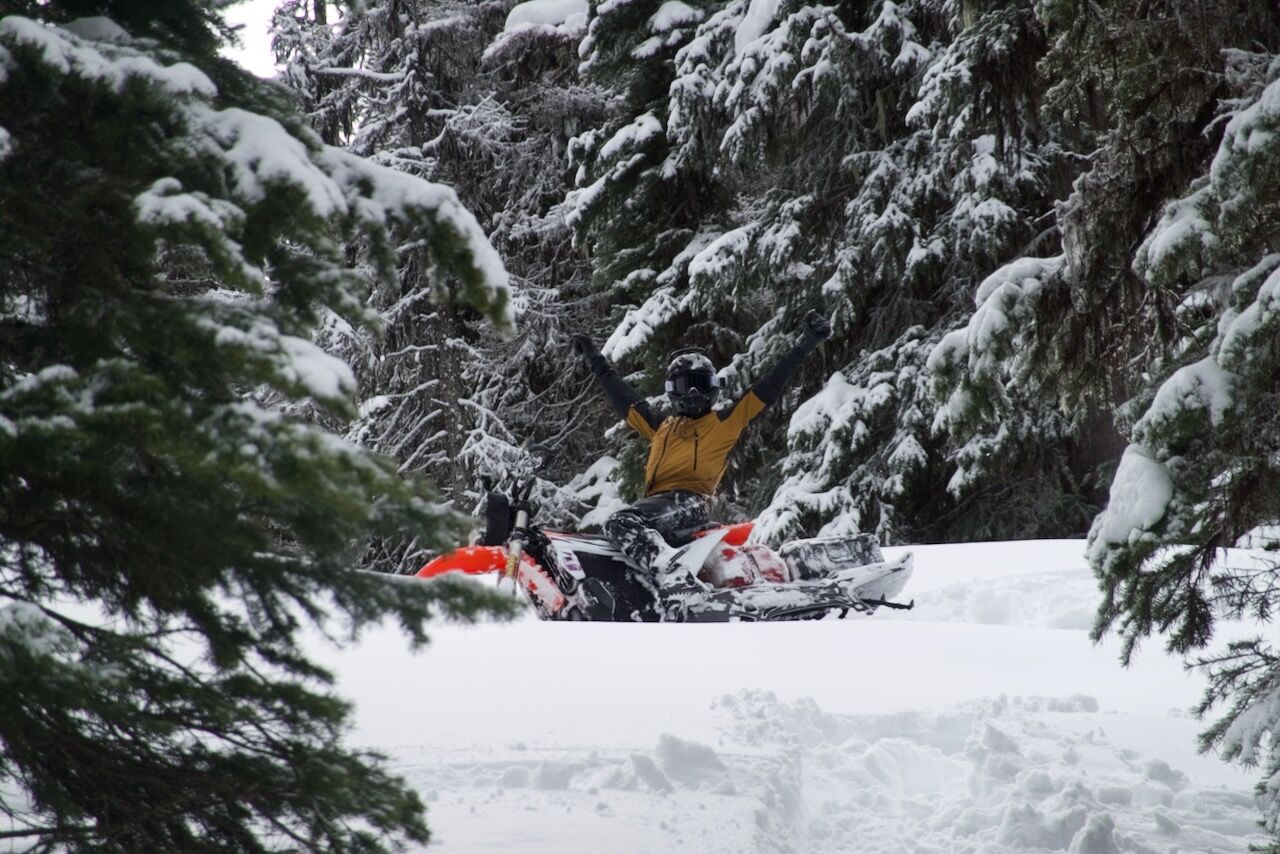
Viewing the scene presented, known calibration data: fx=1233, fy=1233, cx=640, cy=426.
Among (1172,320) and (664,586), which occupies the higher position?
(1172,320)

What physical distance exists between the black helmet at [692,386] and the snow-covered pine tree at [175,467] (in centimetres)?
530

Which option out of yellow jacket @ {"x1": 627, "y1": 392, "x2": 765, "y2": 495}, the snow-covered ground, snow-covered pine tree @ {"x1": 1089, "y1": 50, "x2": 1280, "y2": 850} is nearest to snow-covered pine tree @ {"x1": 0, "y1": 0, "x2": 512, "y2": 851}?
the snow-covered ground

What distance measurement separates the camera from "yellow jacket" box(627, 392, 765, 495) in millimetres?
7594

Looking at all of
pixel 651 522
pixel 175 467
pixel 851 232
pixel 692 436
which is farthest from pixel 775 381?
pixel 851 232

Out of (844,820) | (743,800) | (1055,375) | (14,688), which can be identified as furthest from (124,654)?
(1055,375)

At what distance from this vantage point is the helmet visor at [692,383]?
7.68 m

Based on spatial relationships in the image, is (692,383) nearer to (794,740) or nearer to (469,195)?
(794,740)

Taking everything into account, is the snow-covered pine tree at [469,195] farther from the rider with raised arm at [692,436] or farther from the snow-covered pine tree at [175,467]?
the snow-covered pine tree at [175,467]

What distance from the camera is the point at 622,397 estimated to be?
26.6 ft

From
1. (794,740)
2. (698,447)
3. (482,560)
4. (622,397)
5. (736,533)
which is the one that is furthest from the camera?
(622,397)

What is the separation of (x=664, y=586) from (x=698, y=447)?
→ 35.7 inches

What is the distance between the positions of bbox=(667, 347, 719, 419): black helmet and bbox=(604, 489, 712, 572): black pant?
0.53m

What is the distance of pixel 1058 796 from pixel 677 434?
13.0ft

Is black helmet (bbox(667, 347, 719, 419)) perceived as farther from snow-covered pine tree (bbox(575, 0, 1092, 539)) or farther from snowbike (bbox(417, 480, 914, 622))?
snow-covered pine tree (bbox(575, 0, 1092, 539))
